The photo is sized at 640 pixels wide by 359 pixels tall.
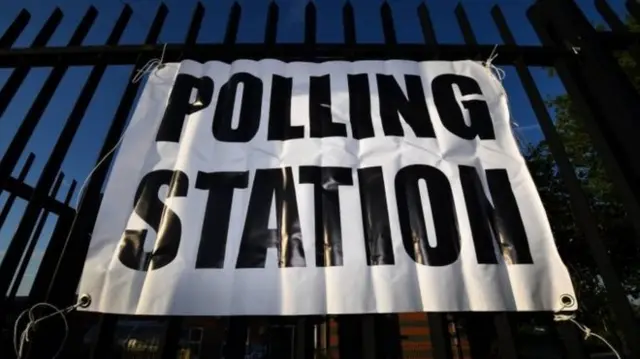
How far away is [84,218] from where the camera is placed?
1.57 m

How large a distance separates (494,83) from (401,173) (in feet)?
3.03

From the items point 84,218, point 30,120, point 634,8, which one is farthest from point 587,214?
point 30,120

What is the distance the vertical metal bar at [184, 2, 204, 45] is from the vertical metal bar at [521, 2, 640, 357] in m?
2.01

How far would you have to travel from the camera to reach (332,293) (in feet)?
4.72

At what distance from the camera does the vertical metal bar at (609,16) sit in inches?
80.0

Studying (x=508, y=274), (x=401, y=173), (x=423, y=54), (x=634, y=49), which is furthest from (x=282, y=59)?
(x=634, y=49)

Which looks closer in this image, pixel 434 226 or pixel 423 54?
pixel 434 226

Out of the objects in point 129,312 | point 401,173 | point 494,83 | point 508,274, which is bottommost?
point 129,312

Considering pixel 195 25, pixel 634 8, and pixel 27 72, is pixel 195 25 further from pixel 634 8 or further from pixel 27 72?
pixel 634 8

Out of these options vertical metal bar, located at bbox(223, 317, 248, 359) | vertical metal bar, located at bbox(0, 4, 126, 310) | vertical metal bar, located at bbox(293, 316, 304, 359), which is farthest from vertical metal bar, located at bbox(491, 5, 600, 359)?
vertical metal bar, located at bbox(0, 4, 126, 310)

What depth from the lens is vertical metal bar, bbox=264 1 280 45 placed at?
80.7 inches

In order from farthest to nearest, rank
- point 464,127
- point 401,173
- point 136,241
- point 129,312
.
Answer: point 464,127 → point 401,173 → point 136,241 → point 129,312

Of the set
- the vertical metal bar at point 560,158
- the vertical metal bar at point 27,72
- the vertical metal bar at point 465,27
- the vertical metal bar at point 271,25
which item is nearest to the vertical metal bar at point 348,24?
the vertical metal bar at point 271,25

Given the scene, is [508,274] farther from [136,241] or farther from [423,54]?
[136,241]
